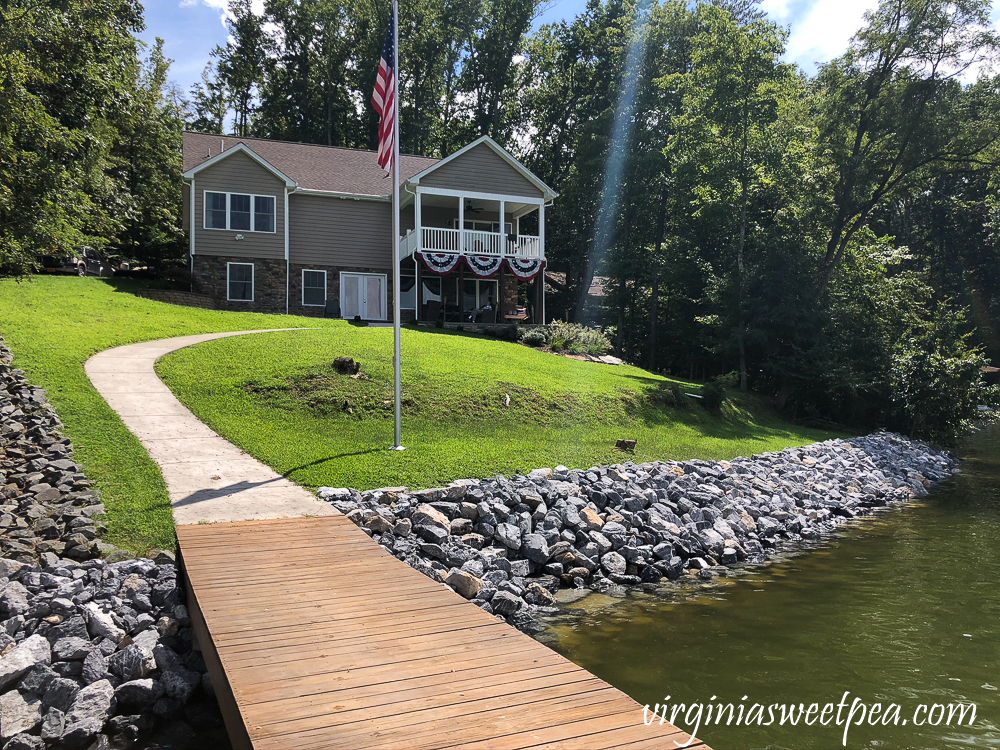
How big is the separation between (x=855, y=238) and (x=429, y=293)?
17.5m

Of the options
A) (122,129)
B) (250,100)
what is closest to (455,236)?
(122,129)

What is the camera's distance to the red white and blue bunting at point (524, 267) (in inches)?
1077

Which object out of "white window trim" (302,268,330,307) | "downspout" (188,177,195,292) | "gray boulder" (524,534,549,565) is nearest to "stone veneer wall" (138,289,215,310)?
"downspout" (188,177,195,292)

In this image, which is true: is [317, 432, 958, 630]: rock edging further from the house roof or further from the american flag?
the house roof

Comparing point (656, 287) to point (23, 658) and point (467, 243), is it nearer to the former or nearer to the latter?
point (467, 243)

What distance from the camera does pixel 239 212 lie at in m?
26.4

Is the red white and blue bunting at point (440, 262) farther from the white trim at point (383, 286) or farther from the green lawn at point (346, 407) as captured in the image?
the green lawn at point (346, 407)

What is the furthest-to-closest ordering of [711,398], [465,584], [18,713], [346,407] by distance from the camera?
[711,398] < [346,407] < [465,584] < [18,713]

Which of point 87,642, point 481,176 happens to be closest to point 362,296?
point 481,176

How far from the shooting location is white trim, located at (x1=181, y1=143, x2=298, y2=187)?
2528cm

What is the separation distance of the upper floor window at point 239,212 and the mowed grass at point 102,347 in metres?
3.98

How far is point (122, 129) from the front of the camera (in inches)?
944

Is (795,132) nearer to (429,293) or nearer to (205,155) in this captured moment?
(429,293)

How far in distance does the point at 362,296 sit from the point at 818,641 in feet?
79.4
